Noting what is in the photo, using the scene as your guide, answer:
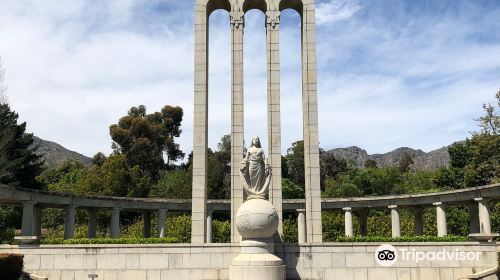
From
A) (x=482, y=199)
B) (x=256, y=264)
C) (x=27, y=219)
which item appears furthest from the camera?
(x=482, y=199)

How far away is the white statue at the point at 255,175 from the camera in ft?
68.0

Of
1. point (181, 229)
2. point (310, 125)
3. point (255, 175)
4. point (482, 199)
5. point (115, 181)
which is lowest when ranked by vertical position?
point (181, 229)

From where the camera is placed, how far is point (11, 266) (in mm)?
17719

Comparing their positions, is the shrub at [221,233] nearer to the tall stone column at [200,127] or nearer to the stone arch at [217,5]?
the tall stone column at [200,127]

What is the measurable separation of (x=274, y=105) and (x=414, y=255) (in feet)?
34.0

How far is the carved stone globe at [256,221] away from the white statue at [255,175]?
1390 mm

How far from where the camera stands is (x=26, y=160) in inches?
2080

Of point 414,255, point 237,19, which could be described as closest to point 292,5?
point 237,19

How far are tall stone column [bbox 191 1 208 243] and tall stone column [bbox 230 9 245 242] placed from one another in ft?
4.85

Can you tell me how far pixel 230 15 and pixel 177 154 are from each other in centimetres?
5472

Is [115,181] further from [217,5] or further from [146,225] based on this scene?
[217,5]

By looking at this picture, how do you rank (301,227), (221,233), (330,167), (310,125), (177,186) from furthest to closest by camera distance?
(330,167)
(177,186)
(221,233)
(301,227)
(310,125)

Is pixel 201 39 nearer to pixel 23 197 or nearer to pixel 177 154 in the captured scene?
pixel 23 197

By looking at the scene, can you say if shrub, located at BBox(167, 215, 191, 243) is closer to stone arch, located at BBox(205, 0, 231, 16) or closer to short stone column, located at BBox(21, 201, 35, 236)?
short stone column, located at BBox(21, 201, 35, 236)
